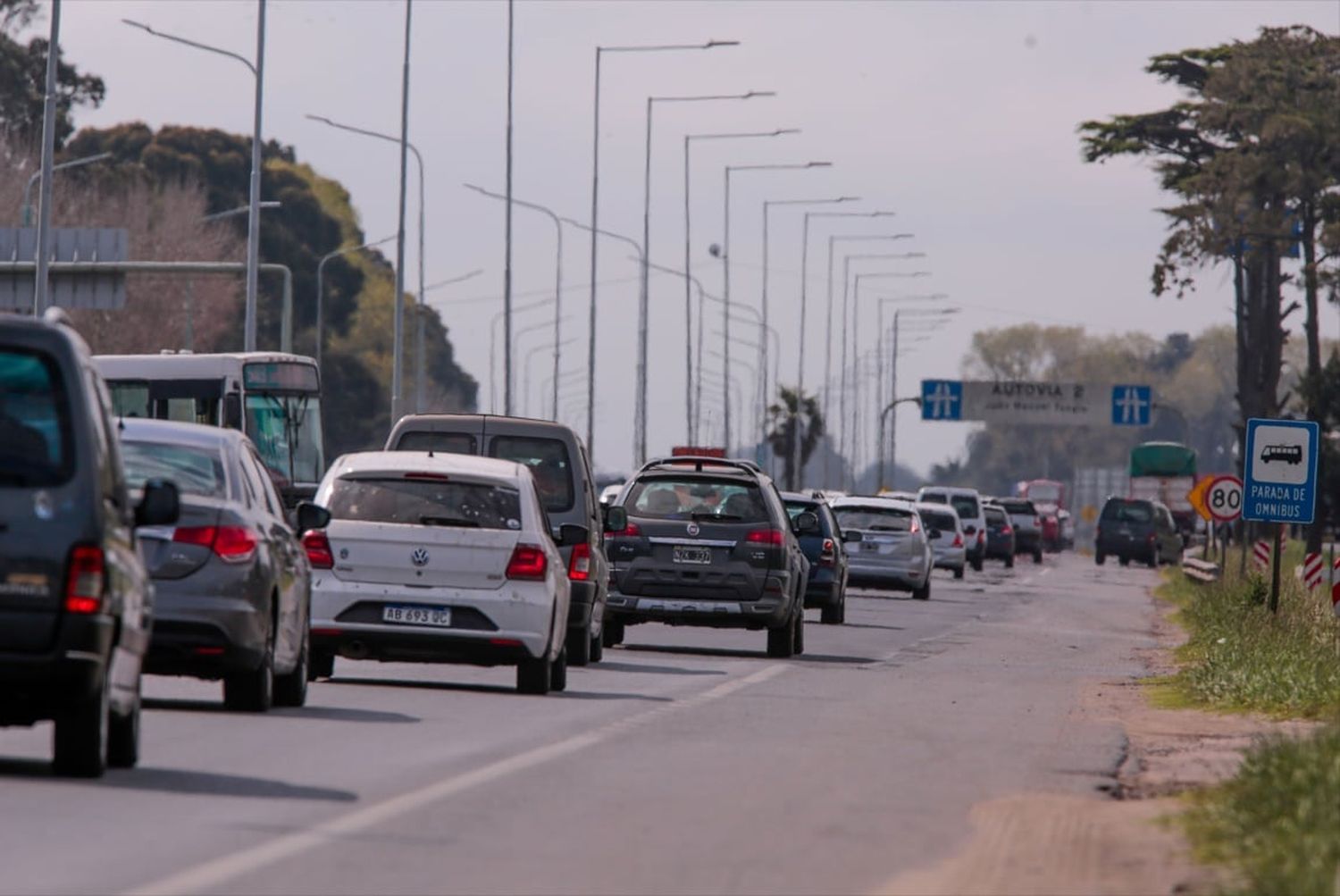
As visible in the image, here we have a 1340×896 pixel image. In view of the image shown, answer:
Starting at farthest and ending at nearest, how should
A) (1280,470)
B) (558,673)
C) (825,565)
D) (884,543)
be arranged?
(884,543)
(825,565)
(1280,470)
(558,673)

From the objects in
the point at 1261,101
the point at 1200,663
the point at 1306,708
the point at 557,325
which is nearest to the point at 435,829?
the point at 1306,708

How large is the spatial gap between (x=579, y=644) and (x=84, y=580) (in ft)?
39.8

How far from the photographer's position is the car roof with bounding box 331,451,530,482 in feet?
68.9

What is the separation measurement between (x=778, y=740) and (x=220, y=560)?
3.19 m

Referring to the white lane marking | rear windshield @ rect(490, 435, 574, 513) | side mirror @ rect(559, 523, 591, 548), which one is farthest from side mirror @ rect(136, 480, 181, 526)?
rear windshield @ rect(490, 435, 574, 513)

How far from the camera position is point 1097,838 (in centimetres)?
1242

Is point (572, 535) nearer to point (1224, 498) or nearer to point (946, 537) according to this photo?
point (1224, 498)

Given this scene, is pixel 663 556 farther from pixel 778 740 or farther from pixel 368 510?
pixel 778 740

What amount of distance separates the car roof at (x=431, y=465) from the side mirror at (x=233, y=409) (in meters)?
21.1

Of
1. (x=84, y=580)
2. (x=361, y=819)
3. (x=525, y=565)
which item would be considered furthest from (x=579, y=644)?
(x=361, y=819)

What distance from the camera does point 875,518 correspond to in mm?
48562

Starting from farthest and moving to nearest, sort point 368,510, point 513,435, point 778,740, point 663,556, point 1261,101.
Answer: point 1261,101 < point 663,556 < point 513,435 < point 368,510 < point 778,740

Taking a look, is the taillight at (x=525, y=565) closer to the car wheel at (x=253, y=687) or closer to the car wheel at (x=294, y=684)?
the car wheel at (x=294, y=684)

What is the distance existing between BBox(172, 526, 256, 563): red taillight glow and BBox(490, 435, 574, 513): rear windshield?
762 cm
